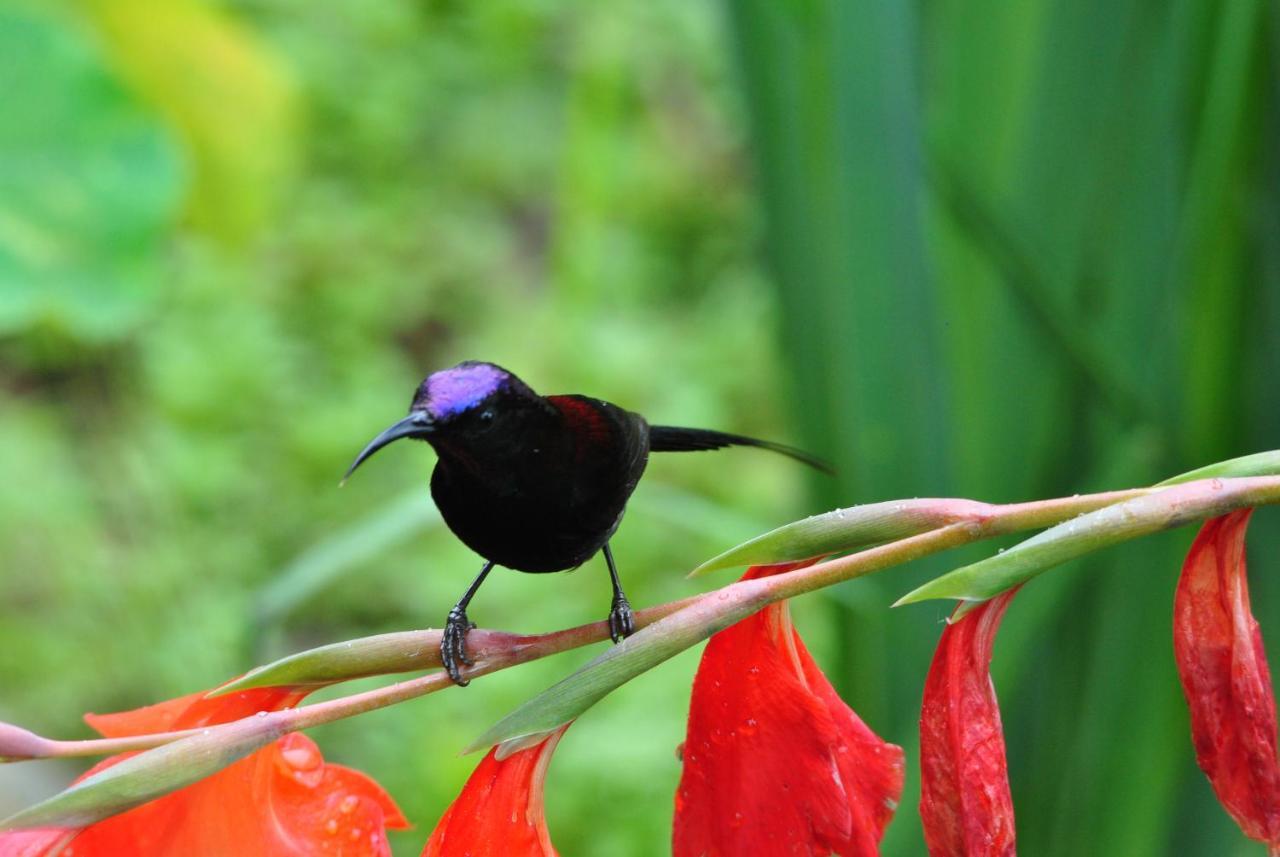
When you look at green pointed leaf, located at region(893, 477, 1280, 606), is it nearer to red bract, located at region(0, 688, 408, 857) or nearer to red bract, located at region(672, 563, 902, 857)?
red bract, located at region(672, 563, 902, 857)

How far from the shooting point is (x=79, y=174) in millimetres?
1591

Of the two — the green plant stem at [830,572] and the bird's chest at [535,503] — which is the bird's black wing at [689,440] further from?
the green plant stem at [830,572]

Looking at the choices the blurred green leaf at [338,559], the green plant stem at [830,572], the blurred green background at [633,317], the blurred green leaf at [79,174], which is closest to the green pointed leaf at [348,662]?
the green plant stem at [830,572]

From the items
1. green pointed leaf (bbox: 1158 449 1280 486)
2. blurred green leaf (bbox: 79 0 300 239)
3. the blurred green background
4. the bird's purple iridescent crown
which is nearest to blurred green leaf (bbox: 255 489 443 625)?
the blurred green background

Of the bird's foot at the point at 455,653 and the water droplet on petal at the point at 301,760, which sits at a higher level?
the bird's foot at the point at 455,653

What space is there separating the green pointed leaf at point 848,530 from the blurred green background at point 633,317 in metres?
0.45

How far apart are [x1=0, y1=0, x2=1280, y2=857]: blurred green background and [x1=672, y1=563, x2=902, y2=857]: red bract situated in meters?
0.42

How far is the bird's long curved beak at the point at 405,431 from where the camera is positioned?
1.55 feet

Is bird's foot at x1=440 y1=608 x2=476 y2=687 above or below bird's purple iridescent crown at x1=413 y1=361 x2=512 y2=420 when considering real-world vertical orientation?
below

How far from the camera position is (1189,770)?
2.92 feet

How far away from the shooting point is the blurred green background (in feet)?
2.73

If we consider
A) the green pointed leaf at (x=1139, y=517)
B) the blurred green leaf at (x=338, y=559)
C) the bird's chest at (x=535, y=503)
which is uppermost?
the green pointed leaf at (x=1139, y=517)

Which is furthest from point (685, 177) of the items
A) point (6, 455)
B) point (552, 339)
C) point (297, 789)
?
point (297, 789)

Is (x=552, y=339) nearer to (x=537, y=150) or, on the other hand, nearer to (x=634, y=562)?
(x=634, y=562)
